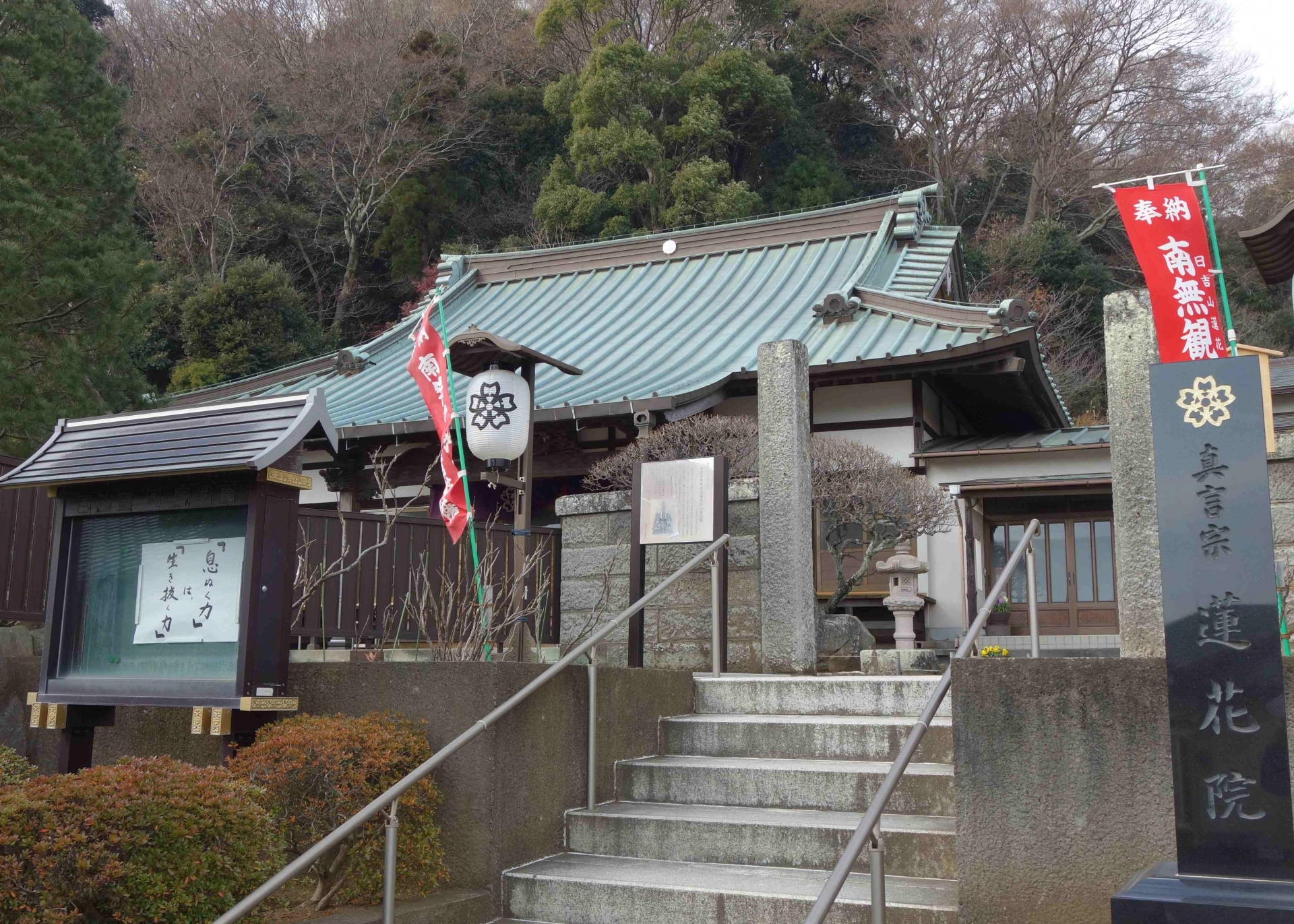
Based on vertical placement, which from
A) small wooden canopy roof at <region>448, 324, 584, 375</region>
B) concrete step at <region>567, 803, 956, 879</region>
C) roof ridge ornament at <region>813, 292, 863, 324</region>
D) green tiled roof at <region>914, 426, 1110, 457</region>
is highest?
roof ridge ornament at <region>813, 292, 863, 324</region>

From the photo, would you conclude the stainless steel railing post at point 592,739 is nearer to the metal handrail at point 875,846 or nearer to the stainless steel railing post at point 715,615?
the stainless steel railing post at point 715,615

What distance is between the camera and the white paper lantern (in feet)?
25.6

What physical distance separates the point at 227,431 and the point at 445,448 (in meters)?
2.12

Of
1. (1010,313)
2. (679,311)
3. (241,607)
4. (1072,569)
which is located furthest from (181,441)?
(1072,569)

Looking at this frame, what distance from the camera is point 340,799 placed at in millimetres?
4426

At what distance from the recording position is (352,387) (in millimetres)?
16172

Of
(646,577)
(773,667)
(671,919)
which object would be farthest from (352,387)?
(671,919)

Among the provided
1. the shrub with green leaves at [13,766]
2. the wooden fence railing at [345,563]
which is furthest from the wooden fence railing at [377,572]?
the shrub with green leaves at [13,766]

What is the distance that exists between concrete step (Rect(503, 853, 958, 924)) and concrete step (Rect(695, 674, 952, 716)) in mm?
1422

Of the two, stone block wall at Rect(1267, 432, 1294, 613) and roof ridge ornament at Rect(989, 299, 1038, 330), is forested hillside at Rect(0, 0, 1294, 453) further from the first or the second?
stone block wall at Rect(1267, 432, 1294, 613)

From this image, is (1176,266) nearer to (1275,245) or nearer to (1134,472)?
(1275,245)

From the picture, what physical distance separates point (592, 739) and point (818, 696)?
4.68ft

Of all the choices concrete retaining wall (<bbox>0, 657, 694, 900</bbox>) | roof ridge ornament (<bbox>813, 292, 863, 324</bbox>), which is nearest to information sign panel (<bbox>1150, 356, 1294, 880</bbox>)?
concrete retaining wall (<bbox>0, 657, 694, 900</bbox>)

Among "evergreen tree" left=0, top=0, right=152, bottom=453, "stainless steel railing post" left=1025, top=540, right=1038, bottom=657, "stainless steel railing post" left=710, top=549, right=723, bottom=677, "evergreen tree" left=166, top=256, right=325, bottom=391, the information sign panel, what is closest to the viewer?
the information sign panel
